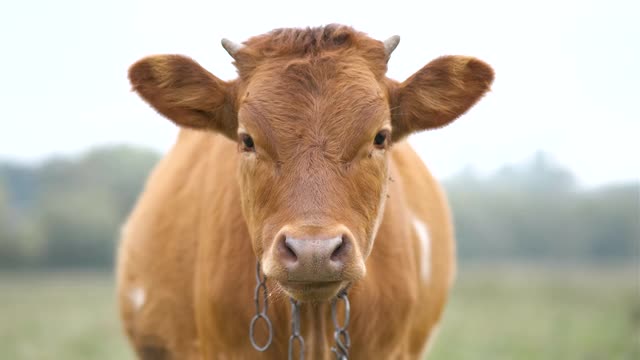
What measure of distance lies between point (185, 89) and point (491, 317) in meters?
15.0

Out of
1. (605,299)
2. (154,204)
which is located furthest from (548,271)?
(154,204)

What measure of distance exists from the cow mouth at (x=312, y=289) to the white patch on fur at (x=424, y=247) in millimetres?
2043

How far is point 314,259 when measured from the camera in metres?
4.39

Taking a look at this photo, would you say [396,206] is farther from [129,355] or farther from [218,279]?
[129,355]

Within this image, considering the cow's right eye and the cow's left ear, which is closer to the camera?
the cow's right eye

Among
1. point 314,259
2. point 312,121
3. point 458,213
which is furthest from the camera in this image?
point 458,213

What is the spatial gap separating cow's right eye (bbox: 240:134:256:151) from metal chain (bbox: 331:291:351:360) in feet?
3.17

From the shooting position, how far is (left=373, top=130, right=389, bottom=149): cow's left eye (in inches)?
200

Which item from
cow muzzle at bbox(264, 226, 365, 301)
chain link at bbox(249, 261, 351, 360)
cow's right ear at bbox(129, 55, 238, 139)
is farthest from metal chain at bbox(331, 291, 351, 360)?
cow's right ear at bbox(129, 55, 238, 139)

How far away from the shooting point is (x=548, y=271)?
1011 inches

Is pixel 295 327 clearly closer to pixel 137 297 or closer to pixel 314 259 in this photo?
pixel 314 259

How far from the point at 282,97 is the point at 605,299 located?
16.9m

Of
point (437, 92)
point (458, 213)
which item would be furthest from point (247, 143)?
point (458, 213)

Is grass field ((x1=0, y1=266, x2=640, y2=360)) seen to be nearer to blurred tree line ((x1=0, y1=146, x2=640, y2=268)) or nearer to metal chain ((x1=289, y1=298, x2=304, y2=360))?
blurred tree line ((x1=0, y1=146, x2=640, y2=268))
